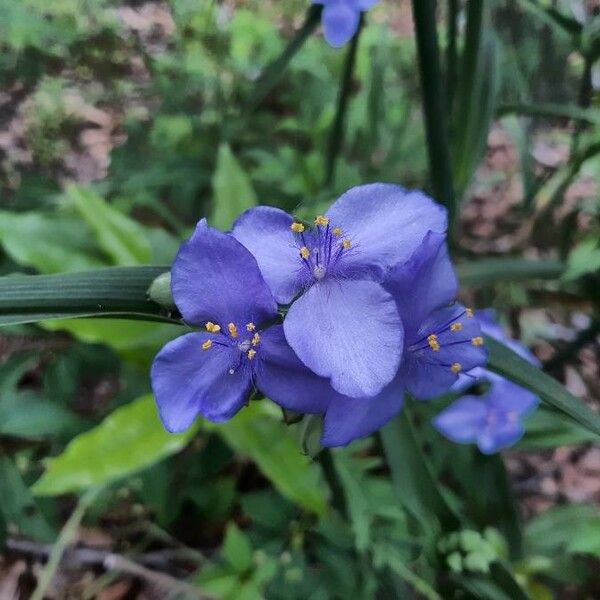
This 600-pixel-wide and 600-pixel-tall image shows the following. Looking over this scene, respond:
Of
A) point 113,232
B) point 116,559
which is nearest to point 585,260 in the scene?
point 113,232

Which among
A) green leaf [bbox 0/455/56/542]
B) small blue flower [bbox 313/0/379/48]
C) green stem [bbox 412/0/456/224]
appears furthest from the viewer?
green leaf [bbox 0/455/56/542]

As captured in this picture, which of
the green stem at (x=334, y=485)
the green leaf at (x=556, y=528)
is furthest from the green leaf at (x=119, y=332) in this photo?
the green leaf at (x=556, y=528)

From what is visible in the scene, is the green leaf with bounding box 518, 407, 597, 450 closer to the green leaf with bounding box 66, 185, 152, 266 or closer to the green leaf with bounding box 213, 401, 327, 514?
the green leaf with bounding box 213, 401, 327, 514

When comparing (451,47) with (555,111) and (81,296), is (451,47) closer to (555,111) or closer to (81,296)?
(555,111)

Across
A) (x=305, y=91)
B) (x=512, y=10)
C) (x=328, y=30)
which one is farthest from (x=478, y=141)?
(x=305, y=91)

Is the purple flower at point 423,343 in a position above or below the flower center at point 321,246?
below

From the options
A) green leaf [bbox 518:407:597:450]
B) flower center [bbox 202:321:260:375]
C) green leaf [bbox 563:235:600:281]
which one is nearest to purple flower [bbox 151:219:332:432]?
flower center [bbox 202:321:260:375]

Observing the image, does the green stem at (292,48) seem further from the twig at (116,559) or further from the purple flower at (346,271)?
the twig at (116,559)

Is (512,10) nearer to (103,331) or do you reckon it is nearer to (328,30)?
(328,30)
